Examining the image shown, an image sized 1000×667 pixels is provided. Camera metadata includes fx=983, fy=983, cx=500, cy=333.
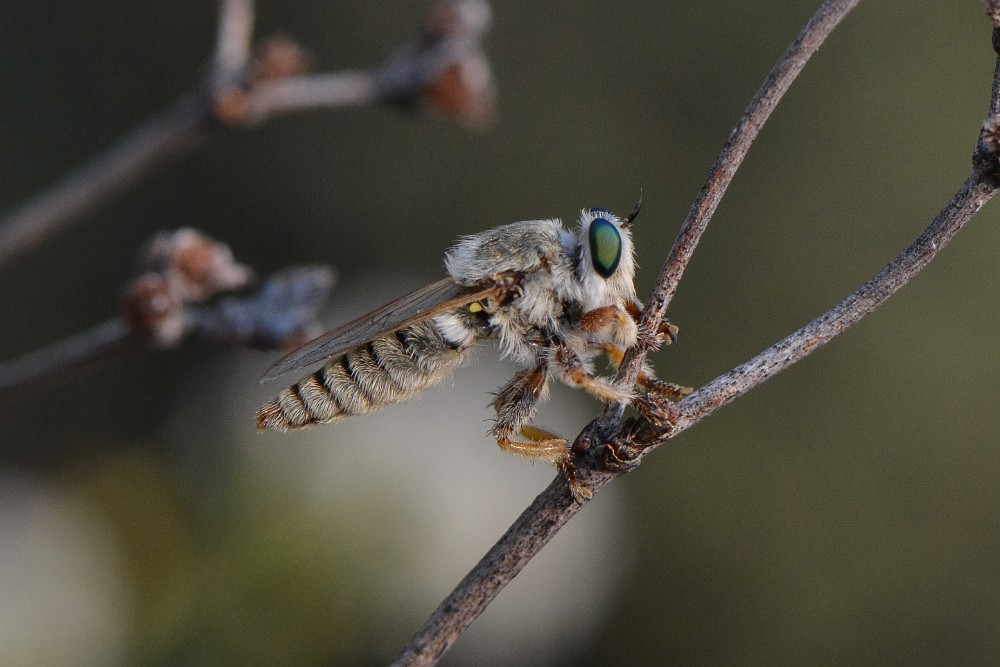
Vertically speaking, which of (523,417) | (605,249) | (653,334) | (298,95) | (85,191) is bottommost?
(653,334)

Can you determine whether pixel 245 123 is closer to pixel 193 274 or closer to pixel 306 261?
pixel 193 274

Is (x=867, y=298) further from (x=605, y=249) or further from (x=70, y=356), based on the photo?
(x=70, y=356)

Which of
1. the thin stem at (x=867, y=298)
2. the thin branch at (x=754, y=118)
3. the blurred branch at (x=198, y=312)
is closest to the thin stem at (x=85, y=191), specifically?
the blurred branch at (x=198, y=312)

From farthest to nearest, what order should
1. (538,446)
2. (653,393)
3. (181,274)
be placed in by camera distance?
(181,274) → (538,446) → (653,393)

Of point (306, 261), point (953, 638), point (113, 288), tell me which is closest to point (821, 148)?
point (953, 638)

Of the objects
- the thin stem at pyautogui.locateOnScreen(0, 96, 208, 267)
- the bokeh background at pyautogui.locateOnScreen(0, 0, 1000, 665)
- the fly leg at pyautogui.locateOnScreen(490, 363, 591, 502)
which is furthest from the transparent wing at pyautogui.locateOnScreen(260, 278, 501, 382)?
the bokeh background at pyautogui.locateOnScreen(0, 0, 1000, 665)

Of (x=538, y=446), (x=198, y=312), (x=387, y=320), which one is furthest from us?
(x=198, y=312)

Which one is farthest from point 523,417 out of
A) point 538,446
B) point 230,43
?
point 230,43

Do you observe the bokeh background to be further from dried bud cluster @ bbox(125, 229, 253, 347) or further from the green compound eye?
the green compound eye
